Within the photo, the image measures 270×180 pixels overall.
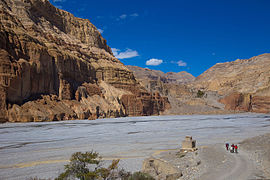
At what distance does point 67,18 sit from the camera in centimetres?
10425

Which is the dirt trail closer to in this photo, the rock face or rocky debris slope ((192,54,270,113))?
the rock face

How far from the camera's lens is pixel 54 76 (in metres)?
58.8

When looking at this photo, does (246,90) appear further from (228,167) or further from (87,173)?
(87,173)

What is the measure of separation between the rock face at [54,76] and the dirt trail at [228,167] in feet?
119

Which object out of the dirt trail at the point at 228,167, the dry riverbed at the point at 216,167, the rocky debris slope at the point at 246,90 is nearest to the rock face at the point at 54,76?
the rocky debris slope at the point at 246,90

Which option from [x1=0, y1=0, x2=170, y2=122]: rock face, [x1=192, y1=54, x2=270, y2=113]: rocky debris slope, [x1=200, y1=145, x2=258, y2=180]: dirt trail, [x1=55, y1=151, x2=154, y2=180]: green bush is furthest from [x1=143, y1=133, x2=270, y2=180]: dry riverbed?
[x1=192, y1=54, x2=270, y2=113]: rocky debris slope

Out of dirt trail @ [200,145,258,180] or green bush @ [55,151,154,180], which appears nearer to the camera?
dirt trail @ [200,145,258,180]

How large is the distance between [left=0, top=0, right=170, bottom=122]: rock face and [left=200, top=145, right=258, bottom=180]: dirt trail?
3613cm

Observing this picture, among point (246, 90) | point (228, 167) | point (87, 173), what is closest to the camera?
point (87, 173)

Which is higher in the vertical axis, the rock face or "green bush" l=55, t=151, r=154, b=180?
the rock face

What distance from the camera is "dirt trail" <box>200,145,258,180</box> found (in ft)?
36.4

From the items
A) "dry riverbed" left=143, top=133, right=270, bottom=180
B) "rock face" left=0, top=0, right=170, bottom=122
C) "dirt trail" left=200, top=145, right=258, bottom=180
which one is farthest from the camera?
"rock face" left=0, top=0, right=170, bottom=122

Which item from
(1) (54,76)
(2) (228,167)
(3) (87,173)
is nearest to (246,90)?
(1) (54,76)

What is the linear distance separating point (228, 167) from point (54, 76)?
173 ft
